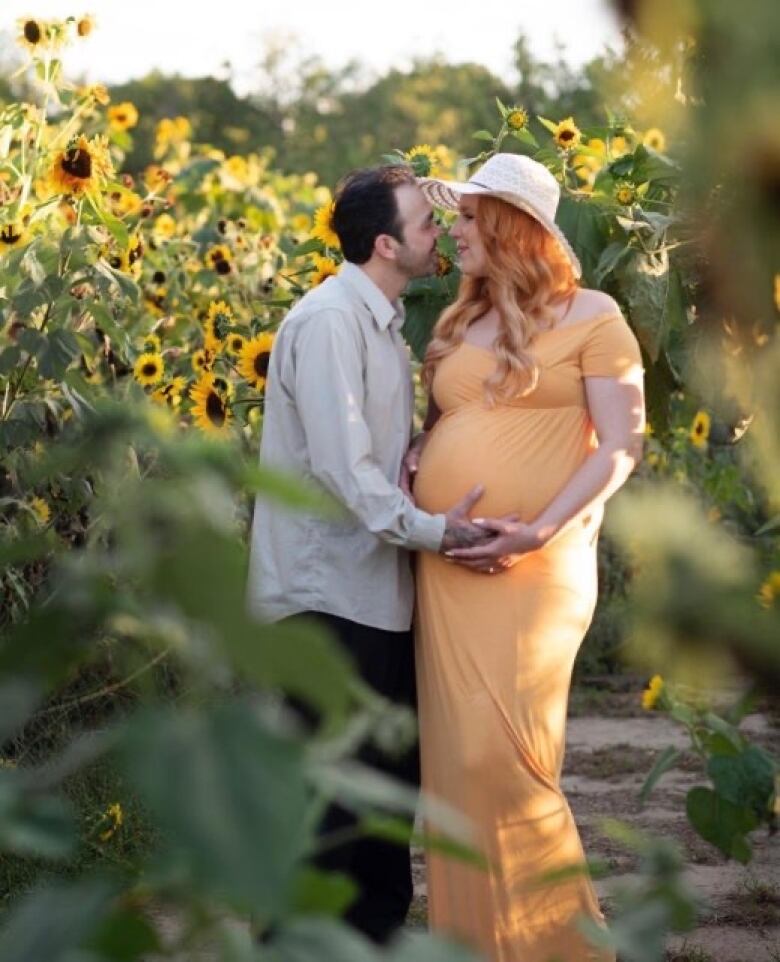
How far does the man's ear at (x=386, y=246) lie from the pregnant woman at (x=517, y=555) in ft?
0.63

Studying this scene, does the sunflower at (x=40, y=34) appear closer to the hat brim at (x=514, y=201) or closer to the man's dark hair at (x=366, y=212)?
the man's dark hair at (x=366, y=212)

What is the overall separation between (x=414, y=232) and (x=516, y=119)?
70 cm

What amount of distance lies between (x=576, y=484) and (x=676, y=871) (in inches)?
97.7

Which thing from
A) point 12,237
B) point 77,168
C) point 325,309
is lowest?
point 12,237

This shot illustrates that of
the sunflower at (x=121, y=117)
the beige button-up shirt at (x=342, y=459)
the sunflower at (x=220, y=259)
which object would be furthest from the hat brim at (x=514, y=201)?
the sunflower at (x=121, y=117)

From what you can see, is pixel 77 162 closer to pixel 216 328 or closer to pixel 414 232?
pixel 216 328

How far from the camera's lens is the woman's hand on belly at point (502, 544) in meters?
3.45

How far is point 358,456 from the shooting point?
353 centimetres

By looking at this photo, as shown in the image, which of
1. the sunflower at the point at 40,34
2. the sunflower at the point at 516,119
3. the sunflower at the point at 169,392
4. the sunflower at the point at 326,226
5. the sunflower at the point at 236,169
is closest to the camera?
the sunflower at the point at 516,119

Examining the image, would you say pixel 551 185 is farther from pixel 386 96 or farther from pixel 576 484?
pixel 386 96

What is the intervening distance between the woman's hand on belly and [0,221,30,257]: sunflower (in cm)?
208

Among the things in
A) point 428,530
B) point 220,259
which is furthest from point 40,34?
point 428,530

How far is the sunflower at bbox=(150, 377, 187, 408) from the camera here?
5121 millimetres

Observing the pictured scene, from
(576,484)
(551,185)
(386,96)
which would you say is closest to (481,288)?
(551,185)
